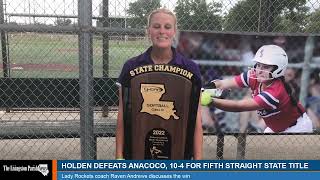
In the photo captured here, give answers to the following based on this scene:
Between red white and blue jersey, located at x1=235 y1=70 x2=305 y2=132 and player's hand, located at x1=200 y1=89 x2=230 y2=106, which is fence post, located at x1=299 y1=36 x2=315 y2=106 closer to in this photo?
red white and blue jersey, located at x1=235 y1=70 x2=305 y2=132

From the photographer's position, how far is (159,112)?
11.5 feet

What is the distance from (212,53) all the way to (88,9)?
1.19 meters

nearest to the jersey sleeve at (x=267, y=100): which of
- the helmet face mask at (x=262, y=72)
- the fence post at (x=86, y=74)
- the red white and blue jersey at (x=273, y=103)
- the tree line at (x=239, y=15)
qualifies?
the red white and blue jersey at (x=273, y=103)

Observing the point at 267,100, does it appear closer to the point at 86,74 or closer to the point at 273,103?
the point at 273,103

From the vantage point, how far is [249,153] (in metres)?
5.86

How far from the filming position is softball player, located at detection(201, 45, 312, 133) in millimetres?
4039

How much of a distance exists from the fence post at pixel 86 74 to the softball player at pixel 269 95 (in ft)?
3.51

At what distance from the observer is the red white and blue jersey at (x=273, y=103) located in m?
4.09

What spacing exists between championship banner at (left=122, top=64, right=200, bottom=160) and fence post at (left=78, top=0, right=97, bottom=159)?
42 centimetres

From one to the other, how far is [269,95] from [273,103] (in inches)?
4.3

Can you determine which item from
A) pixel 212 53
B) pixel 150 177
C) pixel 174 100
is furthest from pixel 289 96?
pixel 150 177

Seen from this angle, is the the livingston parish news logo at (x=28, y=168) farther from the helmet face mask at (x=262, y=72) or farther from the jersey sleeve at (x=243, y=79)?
the helmet face mask at (x=262, y=72)

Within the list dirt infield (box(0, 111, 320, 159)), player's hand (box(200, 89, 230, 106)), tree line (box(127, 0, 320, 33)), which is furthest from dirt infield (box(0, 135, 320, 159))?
tree line (box(127, 0, 320, 33))

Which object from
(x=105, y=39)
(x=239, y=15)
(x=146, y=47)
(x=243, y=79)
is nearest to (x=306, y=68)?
(x=243, y=79)
